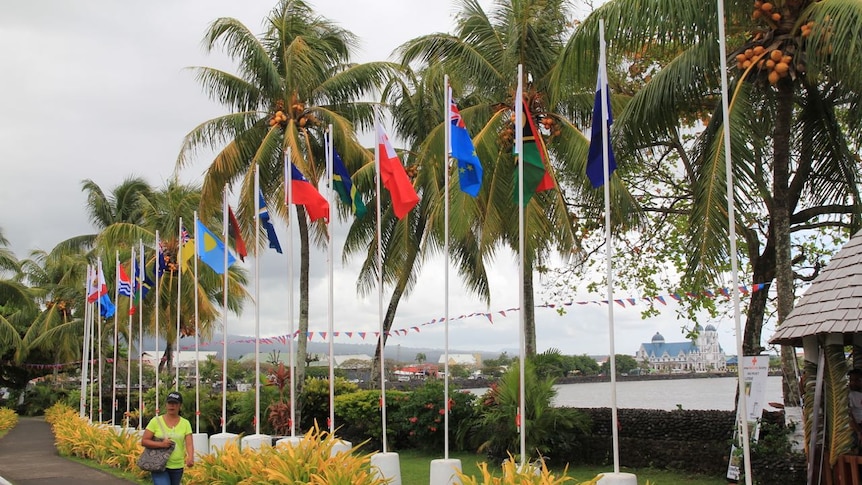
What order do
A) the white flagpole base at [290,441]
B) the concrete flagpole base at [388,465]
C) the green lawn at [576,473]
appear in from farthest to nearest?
the green lawn at [576,473]
the concrete flagpole base at [388,465]
the white flagpole base at [290,441]

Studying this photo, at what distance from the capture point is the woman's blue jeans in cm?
941

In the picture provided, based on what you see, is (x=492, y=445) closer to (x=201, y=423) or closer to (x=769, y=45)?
(x=769, y=45)

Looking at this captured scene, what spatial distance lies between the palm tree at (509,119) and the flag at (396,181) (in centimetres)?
323

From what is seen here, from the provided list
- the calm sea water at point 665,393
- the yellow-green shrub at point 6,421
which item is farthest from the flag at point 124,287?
the calm sea water at point 665,393

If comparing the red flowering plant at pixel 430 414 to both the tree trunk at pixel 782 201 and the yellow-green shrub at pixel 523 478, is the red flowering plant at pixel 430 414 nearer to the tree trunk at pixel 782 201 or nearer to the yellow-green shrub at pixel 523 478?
the tree trunk at pixel 782 201

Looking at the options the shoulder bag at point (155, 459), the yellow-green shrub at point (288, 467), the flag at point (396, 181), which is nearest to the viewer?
the shoulder bag at point (155, 459)

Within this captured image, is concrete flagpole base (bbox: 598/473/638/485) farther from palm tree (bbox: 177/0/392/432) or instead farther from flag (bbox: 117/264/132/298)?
flag (bbox: 117/264/132/298)

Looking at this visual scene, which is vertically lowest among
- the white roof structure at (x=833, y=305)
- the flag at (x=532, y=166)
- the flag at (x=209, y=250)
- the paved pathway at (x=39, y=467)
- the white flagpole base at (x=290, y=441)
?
the paved pathway at (x=39, y=467)

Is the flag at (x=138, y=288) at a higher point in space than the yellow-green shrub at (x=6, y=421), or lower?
higher

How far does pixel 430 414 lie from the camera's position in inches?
809

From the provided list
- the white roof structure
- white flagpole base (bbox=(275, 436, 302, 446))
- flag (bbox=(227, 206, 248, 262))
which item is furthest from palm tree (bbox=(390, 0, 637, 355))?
the white roof structure

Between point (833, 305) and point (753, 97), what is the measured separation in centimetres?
577

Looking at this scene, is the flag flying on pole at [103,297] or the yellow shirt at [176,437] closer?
the yellow shirt at [176,437]

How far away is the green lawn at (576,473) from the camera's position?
14.1m
